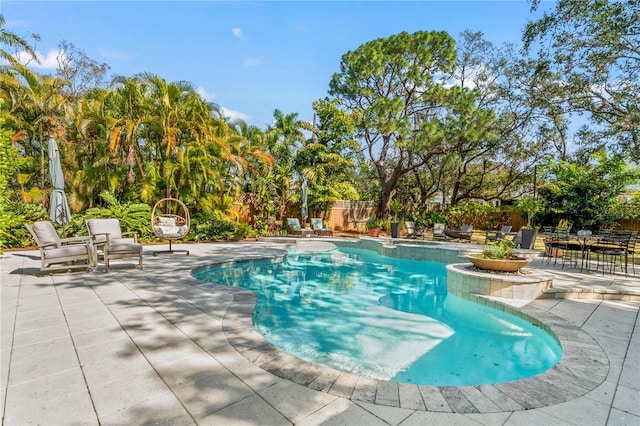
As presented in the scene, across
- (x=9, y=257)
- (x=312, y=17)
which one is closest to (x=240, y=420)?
(x=9, y=257)

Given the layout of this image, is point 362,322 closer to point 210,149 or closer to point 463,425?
point 463,425

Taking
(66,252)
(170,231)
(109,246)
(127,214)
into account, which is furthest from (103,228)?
(127,214)

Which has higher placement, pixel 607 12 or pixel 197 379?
pixel 607 12

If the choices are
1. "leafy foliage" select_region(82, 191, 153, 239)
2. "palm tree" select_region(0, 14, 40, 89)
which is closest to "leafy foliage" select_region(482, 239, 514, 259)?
"leafy foliage" select_region(82, 191, 153, 239)

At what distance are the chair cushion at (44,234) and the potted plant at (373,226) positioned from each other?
42.1ft

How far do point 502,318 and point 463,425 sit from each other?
11.4ft

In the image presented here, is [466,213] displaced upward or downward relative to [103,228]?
upward

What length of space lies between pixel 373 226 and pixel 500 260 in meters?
11.1

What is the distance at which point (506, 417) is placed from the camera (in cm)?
208

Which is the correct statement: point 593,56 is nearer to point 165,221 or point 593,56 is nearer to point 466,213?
point 466,213

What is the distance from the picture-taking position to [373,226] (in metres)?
16.9

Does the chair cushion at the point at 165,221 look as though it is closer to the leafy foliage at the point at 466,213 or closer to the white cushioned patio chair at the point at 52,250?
the white cushioned patio chair at the point at 52,250

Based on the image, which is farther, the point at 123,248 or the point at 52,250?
the point at 123,248

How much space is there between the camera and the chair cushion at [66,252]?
561 cm
